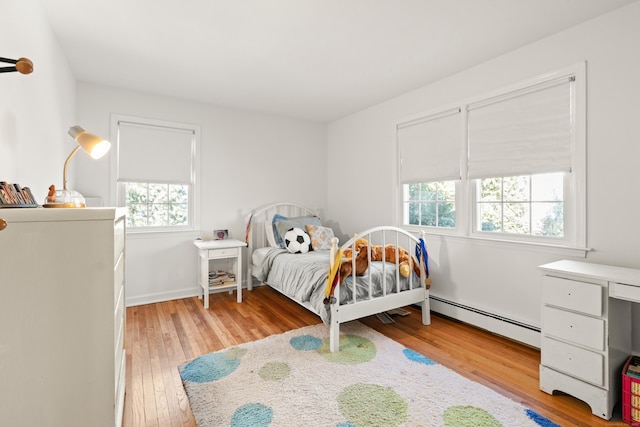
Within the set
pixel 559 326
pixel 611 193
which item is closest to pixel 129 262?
pixel 559 326

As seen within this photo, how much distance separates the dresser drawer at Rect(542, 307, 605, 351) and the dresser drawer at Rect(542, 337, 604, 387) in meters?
0.05

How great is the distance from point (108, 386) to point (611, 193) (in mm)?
2908

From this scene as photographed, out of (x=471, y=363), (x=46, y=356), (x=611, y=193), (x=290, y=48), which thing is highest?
(x=290, y=48)

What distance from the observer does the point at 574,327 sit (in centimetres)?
179

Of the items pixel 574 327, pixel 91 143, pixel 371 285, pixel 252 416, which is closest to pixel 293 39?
pixel 91 143

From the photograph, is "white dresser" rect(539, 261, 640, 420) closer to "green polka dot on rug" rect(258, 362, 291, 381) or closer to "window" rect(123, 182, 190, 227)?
"green polka dot on rug" rect(258, 362, 291, 381)

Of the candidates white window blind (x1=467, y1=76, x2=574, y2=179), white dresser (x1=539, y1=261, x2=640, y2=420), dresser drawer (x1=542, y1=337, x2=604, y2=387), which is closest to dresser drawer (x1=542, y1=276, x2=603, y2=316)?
white dresser (x1=539, y1=261, x2=640, y2=420)

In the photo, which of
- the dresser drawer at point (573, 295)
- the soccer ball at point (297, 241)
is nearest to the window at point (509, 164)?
the dresser drawer at point (573, 295)

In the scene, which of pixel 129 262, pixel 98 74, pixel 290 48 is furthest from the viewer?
pixel 129 262

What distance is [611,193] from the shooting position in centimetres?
204

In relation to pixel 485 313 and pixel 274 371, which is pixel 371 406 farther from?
pixel 485 313

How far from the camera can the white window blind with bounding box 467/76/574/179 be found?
89.0 inches

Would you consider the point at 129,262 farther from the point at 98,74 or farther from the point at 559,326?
the point at 559,326

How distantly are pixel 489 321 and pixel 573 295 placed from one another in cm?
103
